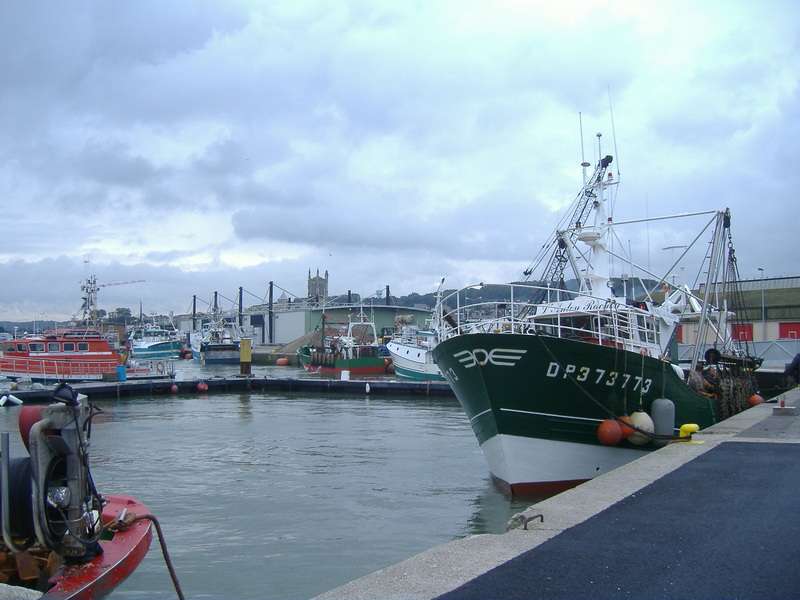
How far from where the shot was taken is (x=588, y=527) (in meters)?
7.00

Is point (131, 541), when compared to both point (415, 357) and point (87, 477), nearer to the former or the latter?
point (87, 477)

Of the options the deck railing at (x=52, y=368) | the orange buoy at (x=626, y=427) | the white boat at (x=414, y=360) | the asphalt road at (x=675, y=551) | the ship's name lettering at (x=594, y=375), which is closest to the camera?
the asphalt road at (x=675, y=551)

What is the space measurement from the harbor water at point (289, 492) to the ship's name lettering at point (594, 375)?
8.06ft

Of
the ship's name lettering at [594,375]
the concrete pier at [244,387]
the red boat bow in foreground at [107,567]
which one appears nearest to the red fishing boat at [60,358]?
the concrete pier at [244,387]

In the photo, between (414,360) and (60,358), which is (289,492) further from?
(414,360)

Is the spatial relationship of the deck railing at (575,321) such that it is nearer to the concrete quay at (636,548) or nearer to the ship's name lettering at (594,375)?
the ship's name lettering at (594,375)

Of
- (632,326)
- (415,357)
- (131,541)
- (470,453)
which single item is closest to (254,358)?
(415,357)

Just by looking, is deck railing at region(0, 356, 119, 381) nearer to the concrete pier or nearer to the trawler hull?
the concrete pier

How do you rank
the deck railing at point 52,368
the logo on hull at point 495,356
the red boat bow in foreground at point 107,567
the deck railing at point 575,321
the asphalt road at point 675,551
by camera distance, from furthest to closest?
the deck railing at point 52,368 < the deck railing at point 575,321 < the logo on hull at point 495,356 < the red boat bow in foreground at point 107,567 < the asphalt road at point 675,551

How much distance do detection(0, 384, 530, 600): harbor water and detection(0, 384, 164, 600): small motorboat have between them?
8.22ft

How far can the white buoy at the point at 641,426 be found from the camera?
13334 millimetres

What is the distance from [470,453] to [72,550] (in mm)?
14769

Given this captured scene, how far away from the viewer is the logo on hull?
43.1 ft

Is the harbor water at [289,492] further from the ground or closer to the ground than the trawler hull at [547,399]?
closer to the ground
